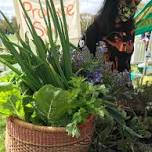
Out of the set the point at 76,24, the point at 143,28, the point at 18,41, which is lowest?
the point at 143,28

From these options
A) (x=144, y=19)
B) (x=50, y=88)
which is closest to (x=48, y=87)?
(x=50, y=88)

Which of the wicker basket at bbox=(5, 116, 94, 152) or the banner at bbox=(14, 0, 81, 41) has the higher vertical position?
the banner at bbox=(14, 0, 81, 41)

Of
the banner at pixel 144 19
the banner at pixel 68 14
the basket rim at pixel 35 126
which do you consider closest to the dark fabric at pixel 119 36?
the banner at pixel 68 14

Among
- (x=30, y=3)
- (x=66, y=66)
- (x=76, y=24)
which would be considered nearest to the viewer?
(x=66, y=66)

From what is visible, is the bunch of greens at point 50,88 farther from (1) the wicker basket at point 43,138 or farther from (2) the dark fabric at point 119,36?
(2) the dark fabric at point 119,36

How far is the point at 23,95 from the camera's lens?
152 centimetres

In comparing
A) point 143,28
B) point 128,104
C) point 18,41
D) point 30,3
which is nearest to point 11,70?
point 18,41

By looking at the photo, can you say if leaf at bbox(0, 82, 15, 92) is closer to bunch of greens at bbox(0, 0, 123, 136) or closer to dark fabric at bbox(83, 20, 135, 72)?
bunch of greens at bbox(0, 0, 123, 136)

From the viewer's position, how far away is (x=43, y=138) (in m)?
1.48

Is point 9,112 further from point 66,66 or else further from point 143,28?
point 143,28

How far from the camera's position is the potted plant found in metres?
1.46

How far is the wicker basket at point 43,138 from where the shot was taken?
4.81ft

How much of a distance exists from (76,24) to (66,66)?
5.68 ft

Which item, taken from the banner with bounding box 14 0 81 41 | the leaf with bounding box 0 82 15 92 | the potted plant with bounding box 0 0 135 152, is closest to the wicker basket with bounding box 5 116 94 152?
the potted plant with bounding box 0 0 135 152
